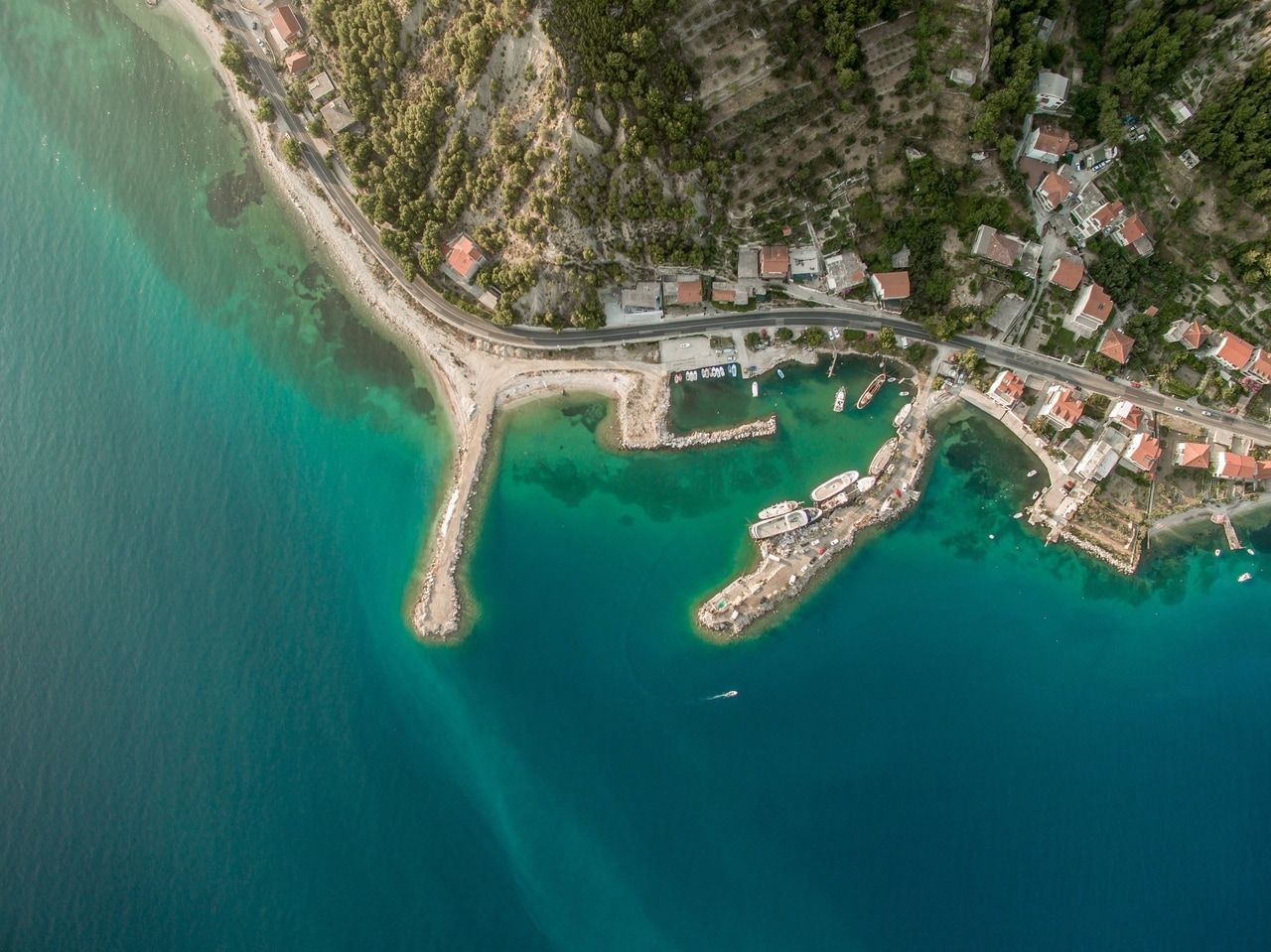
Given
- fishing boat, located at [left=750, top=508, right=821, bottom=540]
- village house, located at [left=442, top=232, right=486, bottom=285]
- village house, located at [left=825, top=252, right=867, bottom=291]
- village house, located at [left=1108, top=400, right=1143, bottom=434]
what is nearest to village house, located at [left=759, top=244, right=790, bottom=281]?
village house, located at [left=825, top=252, right=867, bottom=291]

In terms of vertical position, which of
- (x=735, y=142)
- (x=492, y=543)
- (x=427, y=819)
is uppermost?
(x=735, y=142)

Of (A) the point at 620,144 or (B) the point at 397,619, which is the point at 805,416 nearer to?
(A) the point at 620,144

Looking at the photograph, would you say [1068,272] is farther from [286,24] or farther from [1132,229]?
[286,24]

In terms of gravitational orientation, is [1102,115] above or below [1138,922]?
above

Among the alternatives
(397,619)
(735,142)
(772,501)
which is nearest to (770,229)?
(735,142)

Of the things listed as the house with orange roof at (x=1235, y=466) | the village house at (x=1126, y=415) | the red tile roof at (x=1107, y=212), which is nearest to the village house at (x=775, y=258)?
the red tile roof at (x=1107, y=212)

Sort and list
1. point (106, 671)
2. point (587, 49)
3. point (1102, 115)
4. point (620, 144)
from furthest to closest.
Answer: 1. point (106, 671)
2. point (1102, 115)
3. point (620, 144)
4. point (587, 49)
